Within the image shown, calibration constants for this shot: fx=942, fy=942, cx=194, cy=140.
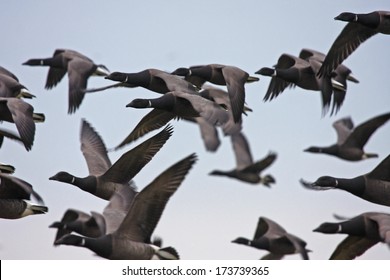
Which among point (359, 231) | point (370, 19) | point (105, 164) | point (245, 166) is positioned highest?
point (370, 19)

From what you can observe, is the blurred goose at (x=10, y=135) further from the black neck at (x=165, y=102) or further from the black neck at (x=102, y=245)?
the black neck at (x=102, y=245)

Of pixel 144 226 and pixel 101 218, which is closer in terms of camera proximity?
pixel 144 226

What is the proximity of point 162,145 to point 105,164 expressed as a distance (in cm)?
219

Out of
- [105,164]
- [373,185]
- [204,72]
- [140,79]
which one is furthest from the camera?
[204,72]

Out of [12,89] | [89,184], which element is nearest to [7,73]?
[12,89]

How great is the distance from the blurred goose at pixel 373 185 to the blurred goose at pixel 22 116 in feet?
12.3

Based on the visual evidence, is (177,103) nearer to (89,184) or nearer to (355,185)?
(89,184)

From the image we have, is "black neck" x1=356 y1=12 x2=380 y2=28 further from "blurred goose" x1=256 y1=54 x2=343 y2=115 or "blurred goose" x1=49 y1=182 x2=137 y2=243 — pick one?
"blurred goose" x1=49 y1=182 x2=137 y2=243

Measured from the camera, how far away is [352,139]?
15398 mm

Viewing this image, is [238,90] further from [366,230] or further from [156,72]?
[366,230]

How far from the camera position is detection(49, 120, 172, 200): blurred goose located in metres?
10.3

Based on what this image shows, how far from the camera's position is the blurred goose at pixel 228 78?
480 inches

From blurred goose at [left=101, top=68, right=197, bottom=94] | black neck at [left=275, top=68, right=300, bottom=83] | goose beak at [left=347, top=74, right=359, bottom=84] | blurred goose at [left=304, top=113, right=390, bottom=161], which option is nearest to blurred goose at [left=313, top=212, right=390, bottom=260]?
blurred goose at [left=304, top=113, right=390, bottom=161]

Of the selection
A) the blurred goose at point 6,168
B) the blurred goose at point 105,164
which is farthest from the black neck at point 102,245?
→ the blurred goose at point 6,168
